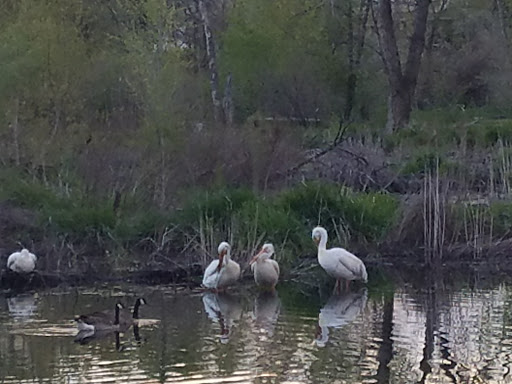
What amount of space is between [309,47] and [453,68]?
630cm

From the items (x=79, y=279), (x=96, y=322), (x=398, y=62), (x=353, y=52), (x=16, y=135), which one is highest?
(x=353, y=52)

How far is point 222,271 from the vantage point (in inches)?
590

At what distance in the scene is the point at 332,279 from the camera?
54.3 ft

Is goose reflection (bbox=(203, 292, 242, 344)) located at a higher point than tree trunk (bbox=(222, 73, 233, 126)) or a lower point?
lower

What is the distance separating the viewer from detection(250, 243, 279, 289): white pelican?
1509 cm

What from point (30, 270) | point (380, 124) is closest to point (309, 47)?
point (380, 124)

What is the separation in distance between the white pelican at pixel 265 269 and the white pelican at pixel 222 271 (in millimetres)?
245

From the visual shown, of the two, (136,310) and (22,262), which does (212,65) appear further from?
(136,310)

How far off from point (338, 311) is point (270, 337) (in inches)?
80.6

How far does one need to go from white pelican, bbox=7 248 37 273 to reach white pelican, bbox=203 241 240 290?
2119 mm

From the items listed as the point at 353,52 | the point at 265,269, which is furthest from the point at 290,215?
the point at 353,52

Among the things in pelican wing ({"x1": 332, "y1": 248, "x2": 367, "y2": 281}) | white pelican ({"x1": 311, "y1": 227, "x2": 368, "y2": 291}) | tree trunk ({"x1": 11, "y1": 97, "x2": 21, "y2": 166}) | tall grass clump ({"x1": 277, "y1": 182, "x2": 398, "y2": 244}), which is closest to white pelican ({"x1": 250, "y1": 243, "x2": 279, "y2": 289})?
white pelican ({"x1": 311, "y1": 227, "x2": 368, "y2": 291})

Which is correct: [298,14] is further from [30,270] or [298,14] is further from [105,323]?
[105,323]

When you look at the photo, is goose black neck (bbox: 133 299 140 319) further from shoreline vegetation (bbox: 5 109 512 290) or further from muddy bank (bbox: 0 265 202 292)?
shoreline vegetation (bbox: 5 109 512 290)
